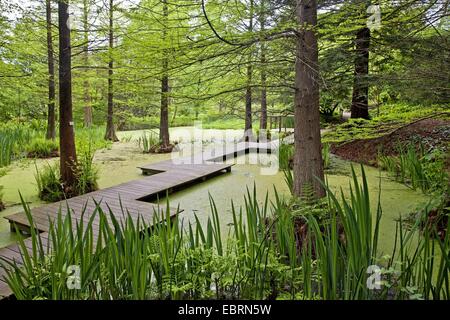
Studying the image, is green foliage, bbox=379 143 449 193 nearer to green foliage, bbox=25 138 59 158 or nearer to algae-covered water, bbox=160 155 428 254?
algae-covered water, bbox=160 155 428 254

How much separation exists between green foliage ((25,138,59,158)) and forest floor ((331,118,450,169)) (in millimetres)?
6187

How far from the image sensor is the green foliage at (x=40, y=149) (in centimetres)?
718

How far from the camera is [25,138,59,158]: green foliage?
7179 mm

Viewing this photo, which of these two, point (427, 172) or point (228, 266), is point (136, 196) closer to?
point (228, 266)

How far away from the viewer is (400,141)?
6.21 metres

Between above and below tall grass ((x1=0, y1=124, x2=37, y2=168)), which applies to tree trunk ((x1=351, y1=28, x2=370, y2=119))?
above

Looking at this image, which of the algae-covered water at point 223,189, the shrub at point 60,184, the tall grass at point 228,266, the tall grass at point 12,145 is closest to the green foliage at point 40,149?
the tall grass at point 12,145

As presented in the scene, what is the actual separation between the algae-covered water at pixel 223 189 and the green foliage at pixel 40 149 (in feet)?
1.62

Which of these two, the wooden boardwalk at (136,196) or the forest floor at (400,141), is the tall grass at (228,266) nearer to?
the wooden boardwalk at (136,196)

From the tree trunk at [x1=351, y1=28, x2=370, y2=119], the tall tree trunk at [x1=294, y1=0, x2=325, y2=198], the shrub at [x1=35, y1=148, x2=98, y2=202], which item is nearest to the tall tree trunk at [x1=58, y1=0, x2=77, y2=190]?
the shrub at [x1=35, y1=148, x2=98, y2=202]

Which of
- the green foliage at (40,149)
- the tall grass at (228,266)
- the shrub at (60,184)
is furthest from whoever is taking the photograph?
the green foliage at (40,149)

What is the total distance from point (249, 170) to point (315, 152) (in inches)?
129
